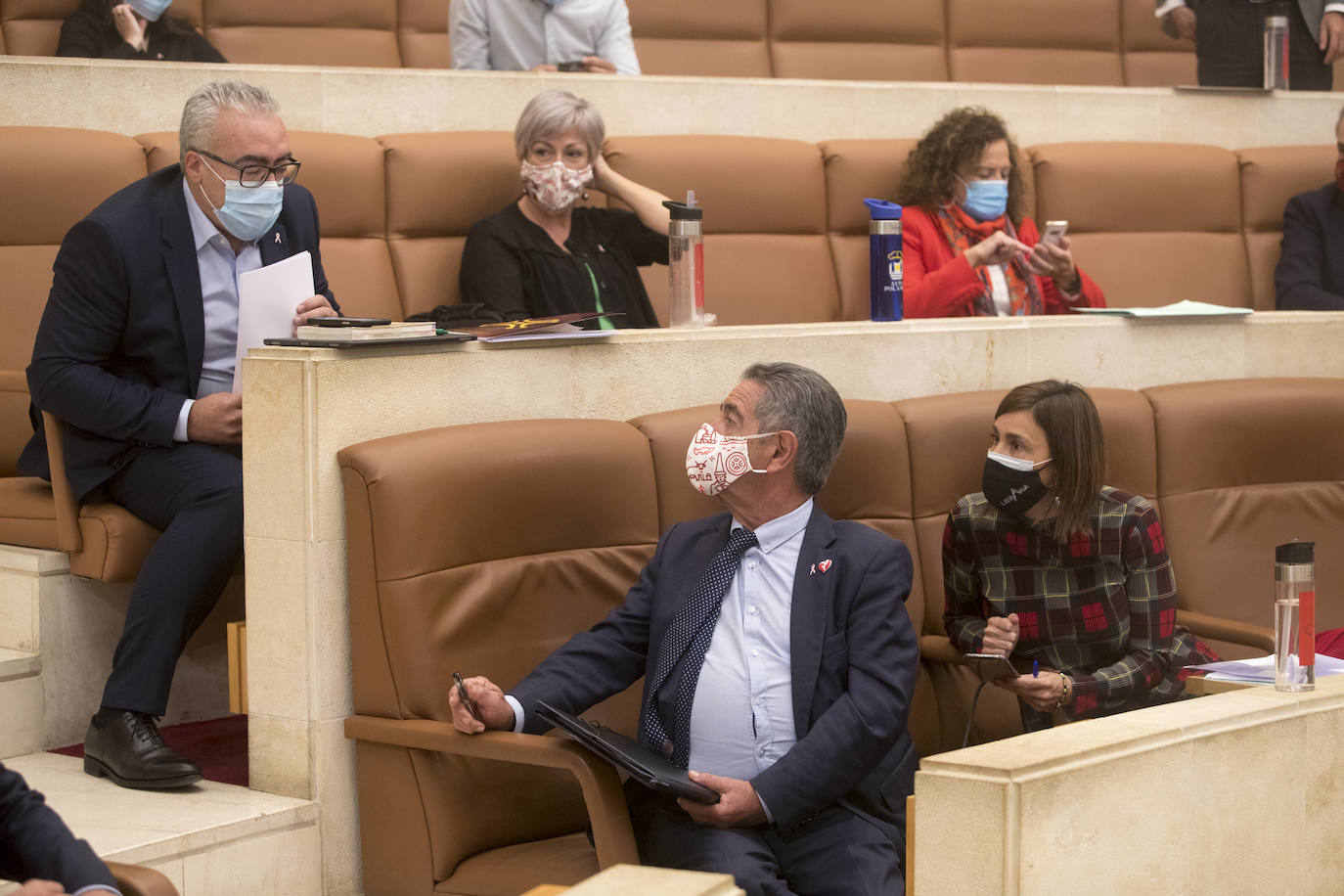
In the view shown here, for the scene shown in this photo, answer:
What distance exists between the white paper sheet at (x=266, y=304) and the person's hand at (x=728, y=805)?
3.50 feet

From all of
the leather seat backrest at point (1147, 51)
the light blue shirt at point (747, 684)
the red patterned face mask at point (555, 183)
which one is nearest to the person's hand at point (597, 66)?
the red patterned face mask at point (555, 183)

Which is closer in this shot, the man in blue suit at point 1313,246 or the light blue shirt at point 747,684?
the light blue shirt at point 747,684

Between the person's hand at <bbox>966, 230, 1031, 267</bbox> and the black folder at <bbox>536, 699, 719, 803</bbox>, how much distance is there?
1.79 m

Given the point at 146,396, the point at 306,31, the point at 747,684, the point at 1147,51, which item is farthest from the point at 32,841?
the point at 1147,51

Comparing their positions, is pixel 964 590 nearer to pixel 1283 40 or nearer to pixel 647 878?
pixel 647 878

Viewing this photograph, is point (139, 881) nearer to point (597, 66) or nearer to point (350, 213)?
point (350, 213)

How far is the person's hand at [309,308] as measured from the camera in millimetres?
2717

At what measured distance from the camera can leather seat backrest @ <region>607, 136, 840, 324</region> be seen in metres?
3.97

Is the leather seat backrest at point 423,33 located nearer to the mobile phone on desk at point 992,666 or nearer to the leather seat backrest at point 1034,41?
the leather seat backrest at point 1034,41

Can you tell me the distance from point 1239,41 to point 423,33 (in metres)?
2.79

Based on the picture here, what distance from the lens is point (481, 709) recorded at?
2.28 meters

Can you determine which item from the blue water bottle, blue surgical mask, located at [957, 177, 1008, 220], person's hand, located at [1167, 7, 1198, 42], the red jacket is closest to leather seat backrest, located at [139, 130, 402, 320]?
the blue water bottle

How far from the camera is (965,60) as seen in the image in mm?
6164

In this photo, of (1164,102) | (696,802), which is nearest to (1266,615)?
(696,802)
